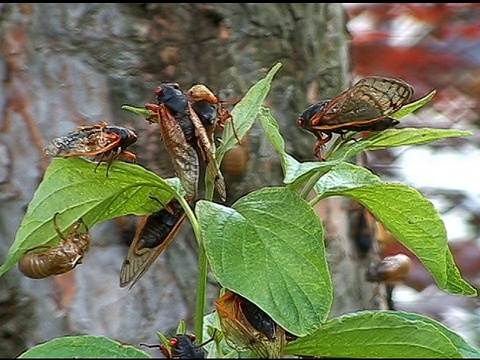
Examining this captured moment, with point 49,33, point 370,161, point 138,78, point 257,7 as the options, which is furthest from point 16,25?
point 370,161

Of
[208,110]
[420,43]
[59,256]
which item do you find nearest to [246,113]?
[208,110]

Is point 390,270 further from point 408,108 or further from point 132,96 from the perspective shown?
point 408,108

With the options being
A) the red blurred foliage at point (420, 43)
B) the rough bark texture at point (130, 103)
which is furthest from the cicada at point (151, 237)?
the red blurred foliage at point (420, 43)

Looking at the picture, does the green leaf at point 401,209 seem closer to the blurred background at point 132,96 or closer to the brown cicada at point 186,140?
the brown cicada at point 186,140

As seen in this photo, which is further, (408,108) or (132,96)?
(132,96)

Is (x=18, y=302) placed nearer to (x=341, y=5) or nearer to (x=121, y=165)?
(x=121, y=165)

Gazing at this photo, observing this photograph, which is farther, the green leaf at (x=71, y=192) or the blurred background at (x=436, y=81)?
the blurred background at (x=436, y=81)

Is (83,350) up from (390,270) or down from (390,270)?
up
